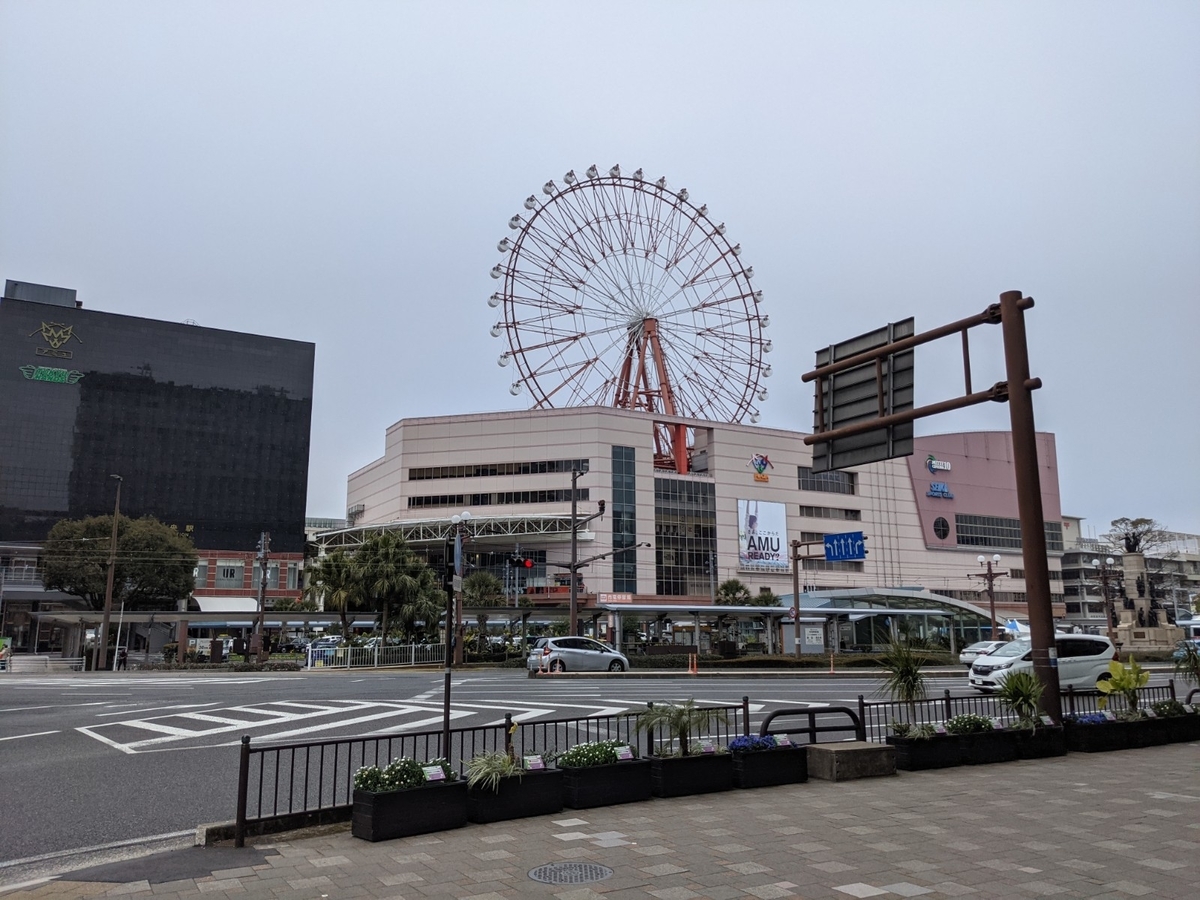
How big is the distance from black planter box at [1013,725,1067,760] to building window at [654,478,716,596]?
6563 centimetres

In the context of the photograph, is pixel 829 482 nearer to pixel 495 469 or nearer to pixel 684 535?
pixel 684 535

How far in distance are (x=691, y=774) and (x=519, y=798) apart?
2248mm

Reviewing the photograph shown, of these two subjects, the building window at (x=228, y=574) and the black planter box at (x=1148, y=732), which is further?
the building window at (x=228, y=574)

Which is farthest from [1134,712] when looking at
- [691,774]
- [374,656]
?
[374,656]

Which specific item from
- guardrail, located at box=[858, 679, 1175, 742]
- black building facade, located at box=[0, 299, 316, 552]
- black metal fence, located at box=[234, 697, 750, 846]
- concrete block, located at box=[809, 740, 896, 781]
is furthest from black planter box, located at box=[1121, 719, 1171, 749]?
black building facade, located at box=[0, 299, 316, 552]

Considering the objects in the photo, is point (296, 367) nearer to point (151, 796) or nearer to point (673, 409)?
point (673, 409)

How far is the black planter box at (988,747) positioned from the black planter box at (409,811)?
24.5 feet

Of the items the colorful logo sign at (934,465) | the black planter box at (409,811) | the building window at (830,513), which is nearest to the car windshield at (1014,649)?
the black planter box at (409,811)

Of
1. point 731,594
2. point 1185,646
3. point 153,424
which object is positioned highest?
Answer: point 153,424

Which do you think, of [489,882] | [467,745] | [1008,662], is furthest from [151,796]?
[1008,662]

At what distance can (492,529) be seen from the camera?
248 feet

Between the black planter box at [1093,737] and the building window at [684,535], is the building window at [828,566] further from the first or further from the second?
the black planter box at [1093,737]

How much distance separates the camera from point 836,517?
88.9 metres

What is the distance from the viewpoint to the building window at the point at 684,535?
80250 mm
